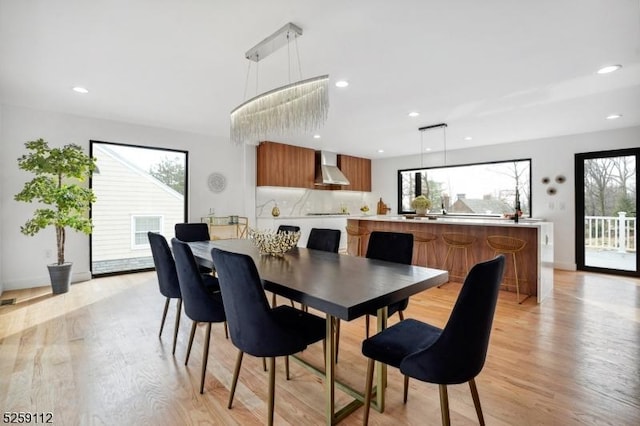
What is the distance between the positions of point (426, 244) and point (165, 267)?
4.01 meters

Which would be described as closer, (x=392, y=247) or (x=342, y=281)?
(x=342, y=281)

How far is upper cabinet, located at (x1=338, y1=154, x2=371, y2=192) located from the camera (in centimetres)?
819

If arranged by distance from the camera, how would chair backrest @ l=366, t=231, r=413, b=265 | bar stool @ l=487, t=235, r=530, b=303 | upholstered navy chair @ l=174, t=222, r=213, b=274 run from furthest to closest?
1. bar stool @ l=487, t=235, r=530, b=303
2. upholstered navy chair @ l=174, t=222, r=213, b=274
3. chair backrest @ l=366, t=231, r=413, b=265

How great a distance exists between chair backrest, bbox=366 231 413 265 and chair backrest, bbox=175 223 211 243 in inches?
89.5

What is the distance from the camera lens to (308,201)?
304 inches

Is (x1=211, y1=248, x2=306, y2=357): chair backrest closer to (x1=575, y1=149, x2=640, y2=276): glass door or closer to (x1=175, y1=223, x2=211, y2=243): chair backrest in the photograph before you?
(x1=175, y1=223, x2=211, y2=243): chair backrest

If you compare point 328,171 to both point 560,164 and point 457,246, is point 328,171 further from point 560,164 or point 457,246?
point 560,164

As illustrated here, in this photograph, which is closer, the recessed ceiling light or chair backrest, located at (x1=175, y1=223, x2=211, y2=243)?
the recessed ceiling light

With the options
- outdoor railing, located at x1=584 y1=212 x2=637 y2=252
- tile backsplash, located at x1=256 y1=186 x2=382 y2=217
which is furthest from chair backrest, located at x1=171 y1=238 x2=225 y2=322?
outdoor railing, located at x1=584 y1=212 x2=637 y2=252

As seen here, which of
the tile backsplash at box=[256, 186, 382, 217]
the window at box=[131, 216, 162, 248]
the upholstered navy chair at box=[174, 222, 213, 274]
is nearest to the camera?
the upholstered navy chair at box=[174, 222, 213, 274]

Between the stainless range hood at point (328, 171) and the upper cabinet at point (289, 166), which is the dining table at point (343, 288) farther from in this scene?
the stainless range hood at point (328, 171)

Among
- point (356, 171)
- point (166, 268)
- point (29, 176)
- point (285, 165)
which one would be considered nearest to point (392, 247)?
point (166, 268)

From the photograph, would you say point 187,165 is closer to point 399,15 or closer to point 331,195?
point 331,195

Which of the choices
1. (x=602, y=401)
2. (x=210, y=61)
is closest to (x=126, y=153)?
(x=210, y=61)
